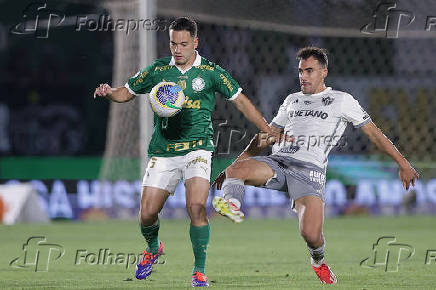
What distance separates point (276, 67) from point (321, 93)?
993cm

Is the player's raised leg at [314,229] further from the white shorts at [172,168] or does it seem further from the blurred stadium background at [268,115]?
the blurred stadium background at [268,115]

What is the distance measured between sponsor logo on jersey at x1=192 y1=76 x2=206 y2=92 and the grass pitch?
1.50 m

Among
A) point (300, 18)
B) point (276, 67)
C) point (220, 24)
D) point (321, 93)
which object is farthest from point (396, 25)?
point (321, 93)

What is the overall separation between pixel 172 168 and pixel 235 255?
9.71ft

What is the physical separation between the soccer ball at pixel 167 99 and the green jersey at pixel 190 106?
129mm

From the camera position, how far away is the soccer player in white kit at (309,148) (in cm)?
766

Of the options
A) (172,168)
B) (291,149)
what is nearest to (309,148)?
(291,149)

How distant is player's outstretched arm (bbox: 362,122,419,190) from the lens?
23.9 ft

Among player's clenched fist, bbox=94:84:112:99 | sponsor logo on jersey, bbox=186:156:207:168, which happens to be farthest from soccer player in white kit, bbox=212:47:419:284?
player's clenched fist, bbox=94:84:112:99

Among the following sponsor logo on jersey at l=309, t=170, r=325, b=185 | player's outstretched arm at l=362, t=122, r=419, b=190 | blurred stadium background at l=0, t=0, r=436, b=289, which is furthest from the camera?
blurred stadium background at l=0, t=0, r=436, b=289

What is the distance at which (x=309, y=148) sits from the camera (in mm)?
7965

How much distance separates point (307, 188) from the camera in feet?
25.5

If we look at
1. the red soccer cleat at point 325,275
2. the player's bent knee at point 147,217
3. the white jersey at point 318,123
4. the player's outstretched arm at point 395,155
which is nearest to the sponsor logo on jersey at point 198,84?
the white jersey at point 318,123

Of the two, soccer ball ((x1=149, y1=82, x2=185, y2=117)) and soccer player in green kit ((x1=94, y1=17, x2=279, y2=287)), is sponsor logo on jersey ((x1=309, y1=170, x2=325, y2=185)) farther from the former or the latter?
soccer ball ((x1=149, y1=82, x2=185, y2=117))
